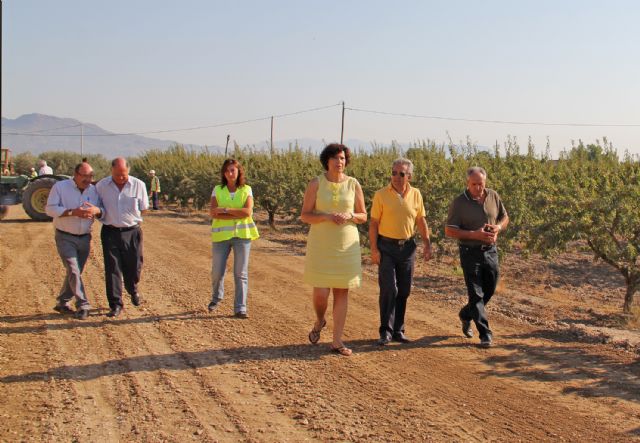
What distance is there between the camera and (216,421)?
4828 millimetres

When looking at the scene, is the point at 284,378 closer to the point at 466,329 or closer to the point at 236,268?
the point at 466,329

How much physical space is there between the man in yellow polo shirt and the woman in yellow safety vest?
1830 mm

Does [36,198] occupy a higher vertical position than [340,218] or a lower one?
lower

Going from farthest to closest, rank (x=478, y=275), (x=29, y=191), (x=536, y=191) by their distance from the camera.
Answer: (x=29, y=191) → (x=536, y=191) → (x=478, y=275)

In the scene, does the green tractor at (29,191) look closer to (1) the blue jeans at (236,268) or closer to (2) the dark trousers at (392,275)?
(1) the blue jeans at (236,268)

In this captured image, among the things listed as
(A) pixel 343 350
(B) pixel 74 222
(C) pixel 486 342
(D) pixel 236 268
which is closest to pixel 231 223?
(D) pixel 236 268

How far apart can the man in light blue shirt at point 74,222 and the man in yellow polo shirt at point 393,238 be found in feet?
10.4

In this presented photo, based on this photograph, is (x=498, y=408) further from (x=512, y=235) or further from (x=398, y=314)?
(x=512, y=235)

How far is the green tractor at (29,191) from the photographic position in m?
19.1

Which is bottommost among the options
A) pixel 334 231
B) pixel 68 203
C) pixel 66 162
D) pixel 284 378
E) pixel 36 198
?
pixel 284 378

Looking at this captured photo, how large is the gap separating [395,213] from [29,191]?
14853 mm

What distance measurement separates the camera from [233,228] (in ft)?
26.8

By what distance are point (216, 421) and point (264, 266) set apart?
25.4 feet

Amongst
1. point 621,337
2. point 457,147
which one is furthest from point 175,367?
point 457,147
